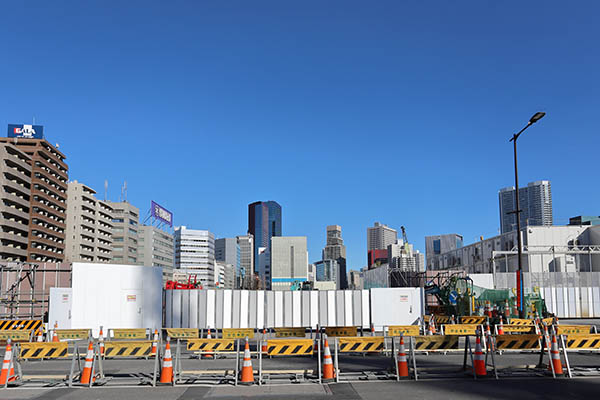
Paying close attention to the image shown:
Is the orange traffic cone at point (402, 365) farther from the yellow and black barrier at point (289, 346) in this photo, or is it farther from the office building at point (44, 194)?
the office building at point (44, 194)

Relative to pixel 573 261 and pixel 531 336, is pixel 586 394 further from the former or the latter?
pixel 573 261

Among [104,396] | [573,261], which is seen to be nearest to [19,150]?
[573,261]

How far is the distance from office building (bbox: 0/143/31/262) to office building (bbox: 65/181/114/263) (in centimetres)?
3041

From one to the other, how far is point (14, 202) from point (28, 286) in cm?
7268

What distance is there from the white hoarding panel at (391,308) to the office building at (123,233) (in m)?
138

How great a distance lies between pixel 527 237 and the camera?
83312 mm

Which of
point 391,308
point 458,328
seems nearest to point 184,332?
point 458,328

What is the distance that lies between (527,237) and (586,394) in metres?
77.3

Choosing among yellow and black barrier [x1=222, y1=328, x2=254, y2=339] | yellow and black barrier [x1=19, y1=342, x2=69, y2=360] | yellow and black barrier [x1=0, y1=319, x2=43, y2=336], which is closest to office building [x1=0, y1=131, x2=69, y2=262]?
yellow and black barrier [x1=0, y1=319, x2=43, y2=336]

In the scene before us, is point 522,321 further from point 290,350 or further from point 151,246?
point 151,246

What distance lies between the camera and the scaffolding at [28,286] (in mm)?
31031

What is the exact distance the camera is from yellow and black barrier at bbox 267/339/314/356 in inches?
557

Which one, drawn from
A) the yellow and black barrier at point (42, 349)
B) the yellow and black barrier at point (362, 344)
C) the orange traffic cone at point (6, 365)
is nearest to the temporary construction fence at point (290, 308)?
the yellow and black barrier at point (42, 349)

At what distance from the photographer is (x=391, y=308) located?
29.6 metres
